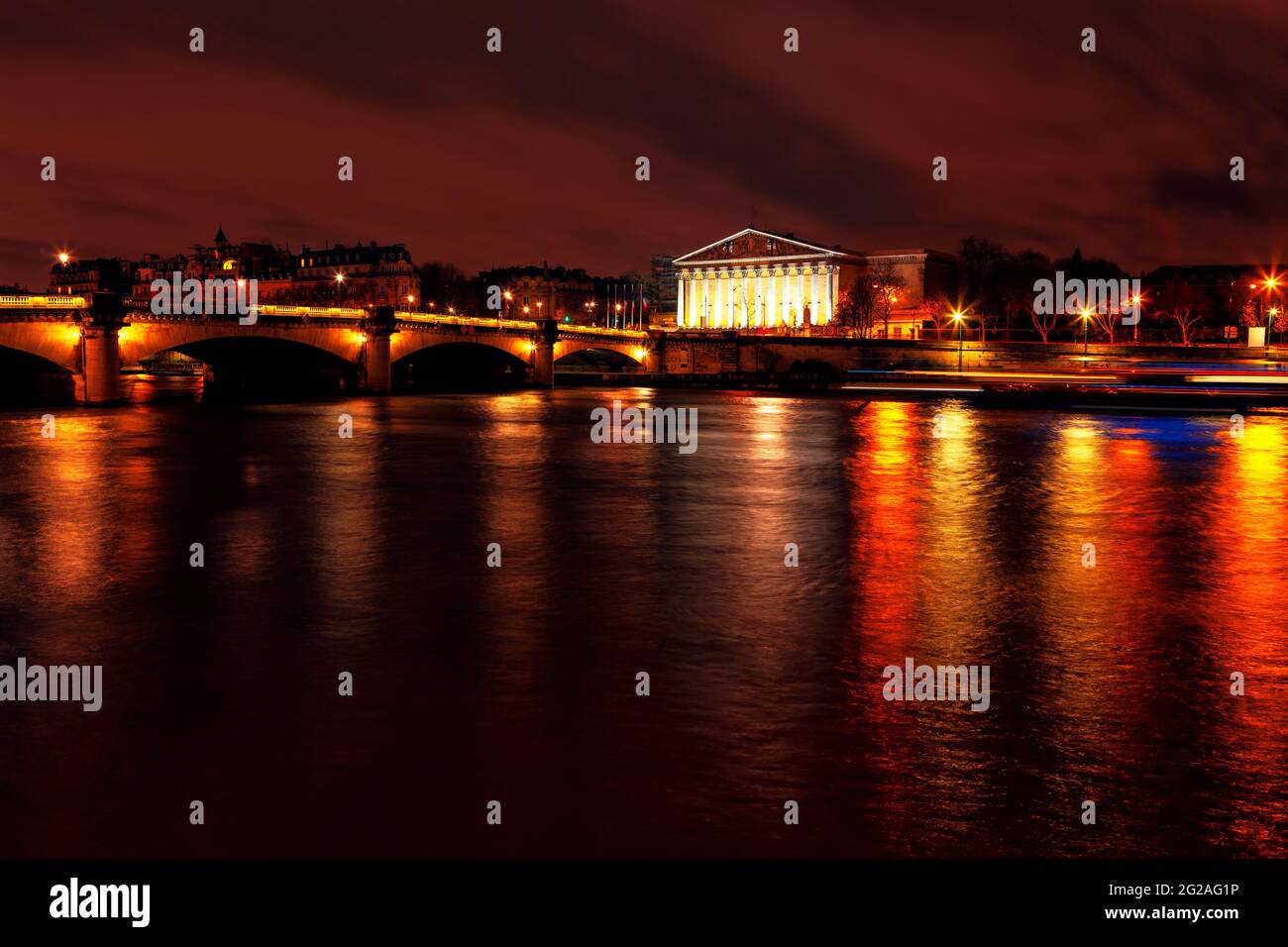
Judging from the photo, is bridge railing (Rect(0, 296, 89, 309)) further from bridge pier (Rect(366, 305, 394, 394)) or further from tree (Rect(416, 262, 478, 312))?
→ tree (Rect(416, 262, 478, 312))

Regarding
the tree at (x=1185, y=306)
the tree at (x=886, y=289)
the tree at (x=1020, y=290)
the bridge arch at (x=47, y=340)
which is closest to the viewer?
the bridge arch at (x=47, y=340)

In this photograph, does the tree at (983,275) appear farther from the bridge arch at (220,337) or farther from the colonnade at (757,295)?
the bridge arch at (220,337)

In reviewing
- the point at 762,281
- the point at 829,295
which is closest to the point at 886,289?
the point at 829,295

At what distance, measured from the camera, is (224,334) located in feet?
208

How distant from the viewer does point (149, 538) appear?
16938 mm

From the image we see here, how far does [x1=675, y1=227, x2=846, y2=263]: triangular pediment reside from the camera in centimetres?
16375

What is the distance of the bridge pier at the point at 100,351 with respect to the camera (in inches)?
2244

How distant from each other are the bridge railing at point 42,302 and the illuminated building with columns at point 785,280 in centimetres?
11245

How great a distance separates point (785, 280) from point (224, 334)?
115 meters

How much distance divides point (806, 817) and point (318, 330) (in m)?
69.7

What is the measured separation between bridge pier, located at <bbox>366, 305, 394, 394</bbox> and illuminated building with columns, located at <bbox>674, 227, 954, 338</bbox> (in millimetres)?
91040

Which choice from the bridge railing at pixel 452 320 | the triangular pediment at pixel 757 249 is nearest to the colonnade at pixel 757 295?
the triangular pediment at pixel 757 249
